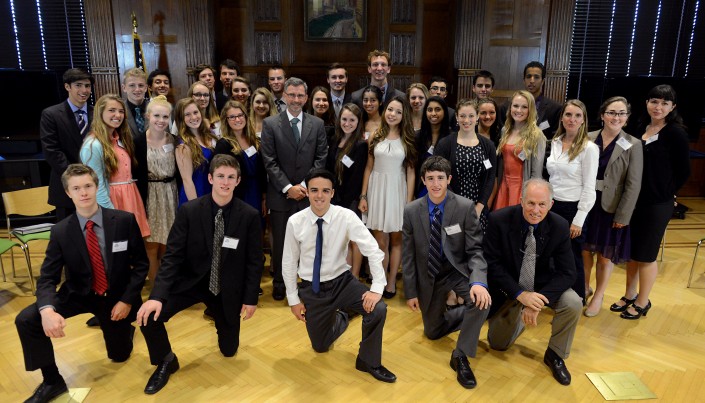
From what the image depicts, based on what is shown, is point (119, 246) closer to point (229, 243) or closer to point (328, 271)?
point (229, 243)

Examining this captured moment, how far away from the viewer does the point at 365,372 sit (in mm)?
2844

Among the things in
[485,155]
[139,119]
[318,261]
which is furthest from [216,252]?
[485,155]

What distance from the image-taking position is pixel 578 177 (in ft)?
10.7

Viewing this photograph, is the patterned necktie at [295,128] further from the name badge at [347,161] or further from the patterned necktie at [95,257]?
the patterned necktie at [95,257]

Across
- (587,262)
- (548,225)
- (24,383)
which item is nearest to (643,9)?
(587,262)

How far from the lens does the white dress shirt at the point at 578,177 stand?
3.22 metres

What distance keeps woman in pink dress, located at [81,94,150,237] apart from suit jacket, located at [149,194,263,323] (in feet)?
2.52

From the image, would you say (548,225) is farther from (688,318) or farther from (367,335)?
(688,318)

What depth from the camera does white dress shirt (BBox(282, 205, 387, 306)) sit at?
111 inches

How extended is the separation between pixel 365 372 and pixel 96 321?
1847mm

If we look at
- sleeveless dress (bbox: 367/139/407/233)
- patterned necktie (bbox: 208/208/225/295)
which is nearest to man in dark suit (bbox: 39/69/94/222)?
patterned necktie (bbox: 208/208/225/295)

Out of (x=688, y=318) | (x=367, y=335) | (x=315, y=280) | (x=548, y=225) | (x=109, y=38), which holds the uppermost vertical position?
(x=109, y=38)

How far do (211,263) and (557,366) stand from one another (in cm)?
203

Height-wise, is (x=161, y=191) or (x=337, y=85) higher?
(x=337, y=85)
